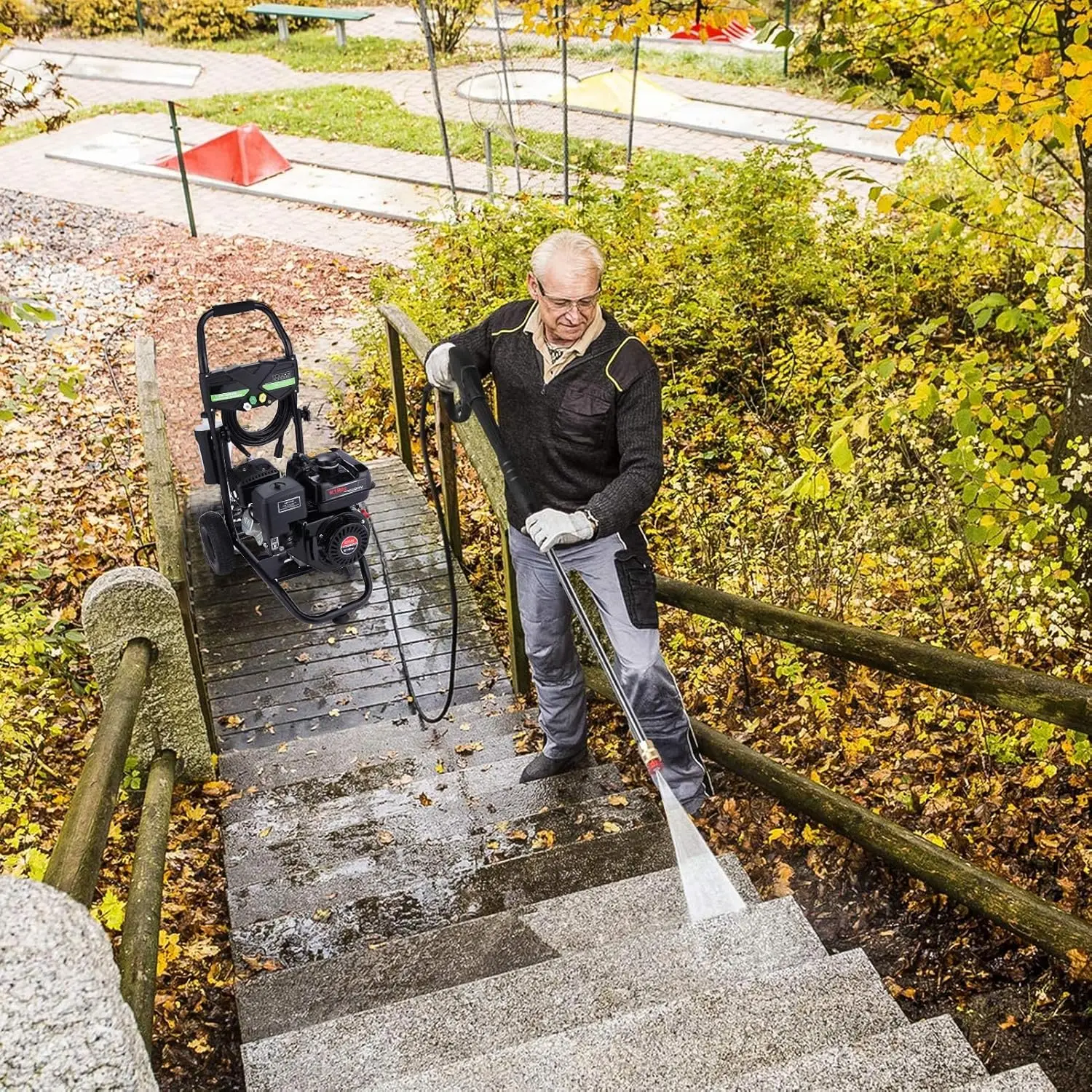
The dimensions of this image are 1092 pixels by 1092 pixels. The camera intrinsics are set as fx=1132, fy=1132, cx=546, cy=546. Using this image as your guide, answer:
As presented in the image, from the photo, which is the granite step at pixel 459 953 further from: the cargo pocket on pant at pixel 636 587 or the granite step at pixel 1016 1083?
the granite step at pixel 1016 1083

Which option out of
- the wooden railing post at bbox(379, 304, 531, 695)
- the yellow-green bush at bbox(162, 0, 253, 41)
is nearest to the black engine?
the wooden railing post at bbox(379, 304, 531, 695)

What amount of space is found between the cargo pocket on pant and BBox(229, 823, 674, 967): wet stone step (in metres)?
0.78

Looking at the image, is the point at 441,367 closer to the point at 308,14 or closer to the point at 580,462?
the point at 580,462

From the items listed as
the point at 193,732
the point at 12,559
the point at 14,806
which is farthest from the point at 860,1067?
the point at 12,559

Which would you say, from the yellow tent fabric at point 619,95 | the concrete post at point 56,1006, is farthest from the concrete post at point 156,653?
the yellow tent fabric at point 619,95

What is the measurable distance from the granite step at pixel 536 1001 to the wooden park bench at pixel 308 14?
69.7ft

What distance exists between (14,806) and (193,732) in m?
1.05

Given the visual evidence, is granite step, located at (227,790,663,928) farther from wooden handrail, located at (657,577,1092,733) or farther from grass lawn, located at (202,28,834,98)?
grass lawn, located at (202,28,834,98)

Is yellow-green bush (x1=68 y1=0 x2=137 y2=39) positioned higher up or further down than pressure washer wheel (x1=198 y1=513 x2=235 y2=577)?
higher up

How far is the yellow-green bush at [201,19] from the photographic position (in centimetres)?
2252

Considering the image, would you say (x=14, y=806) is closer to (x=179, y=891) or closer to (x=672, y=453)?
(x=179, y=891)

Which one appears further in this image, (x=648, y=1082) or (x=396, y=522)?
(x=396, y=522)

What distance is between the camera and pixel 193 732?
14.2 ft

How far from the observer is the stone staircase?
2.74 m
